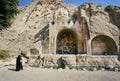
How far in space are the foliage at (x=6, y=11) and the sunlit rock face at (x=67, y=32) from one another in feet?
34.7

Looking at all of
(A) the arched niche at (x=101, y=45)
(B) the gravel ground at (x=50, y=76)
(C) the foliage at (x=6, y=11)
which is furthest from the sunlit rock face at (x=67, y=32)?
(B) the gravel ground at (x=50, y=76)

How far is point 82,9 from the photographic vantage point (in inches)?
1289

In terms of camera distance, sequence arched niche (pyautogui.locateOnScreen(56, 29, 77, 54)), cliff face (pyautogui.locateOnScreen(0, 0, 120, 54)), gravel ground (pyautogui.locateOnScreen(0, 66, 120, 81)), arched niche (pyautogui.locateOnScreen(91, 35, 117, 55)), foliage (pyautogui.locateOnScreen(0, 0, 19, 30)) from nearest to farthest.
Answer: gravel ground (pyautogui.locateOnScreen(0, 66, 120, 81)) < foliage (pyautogui.locateOnScreen(0, 0, 19, 30)) < cliff face (pyautogui.locateOnScreen(0, 0, 120, 54)) < arched niche (pyautogui.locateOnScreen(91, 35, 117, 55)) < arched niche (pyautogui.locateOnScreen(56, 29, 77, 54))

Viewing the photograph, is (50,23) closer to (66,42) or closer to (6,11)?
(66,42)

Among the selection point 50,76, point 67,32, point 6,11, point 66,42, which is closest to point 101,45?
point 66,42

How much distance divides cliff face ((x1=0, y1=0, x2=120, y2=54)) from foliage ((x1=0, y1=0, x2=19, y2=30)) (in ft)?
34.4

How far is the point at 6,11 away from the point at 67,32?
17.3 meters

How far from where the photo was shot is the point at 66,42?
109 ft

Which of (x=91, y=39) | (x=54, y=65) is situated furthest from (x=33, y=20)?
(x=54, y=65)

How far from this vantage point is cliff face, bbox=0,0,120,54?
30.1 m

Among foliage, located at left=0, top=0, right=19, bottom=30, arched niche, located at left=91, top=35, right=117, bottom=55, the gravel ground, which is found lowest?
the gravel ground

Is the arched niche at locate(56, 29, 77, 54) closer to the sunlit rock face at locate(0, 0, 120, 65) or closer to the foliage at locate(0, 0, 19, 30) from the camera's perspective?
the sunlit rock face at locate(0, 0, 120, 65)

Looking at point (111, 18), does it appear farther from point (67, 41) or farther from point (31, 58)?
point (31, 58)

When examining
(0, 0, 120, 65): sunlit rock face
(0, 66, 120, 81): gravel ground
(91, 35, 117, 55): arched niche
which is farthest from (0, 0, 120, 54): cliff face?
(0, 66, 120, 81): gravel ground
